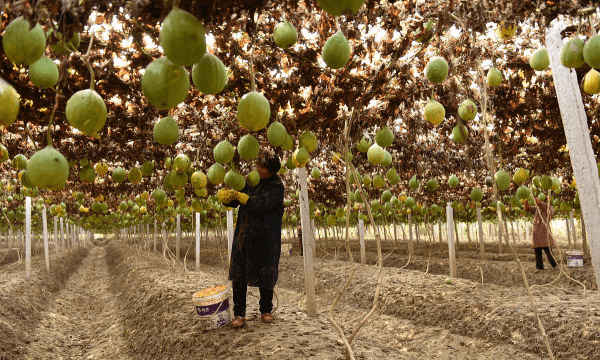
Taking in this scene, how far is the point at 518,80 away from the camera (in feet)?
15.4

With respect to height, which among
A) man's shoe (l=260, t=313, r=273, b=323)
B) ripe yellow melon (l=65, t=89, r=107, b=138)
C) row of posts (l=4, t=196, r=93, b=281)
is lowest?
man's shoe (l=260, t=313, r=273, b=323)

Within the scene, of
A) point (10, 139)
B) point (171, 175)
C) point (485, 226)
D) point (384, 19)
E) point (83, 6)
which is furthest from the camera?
point (485, 226)

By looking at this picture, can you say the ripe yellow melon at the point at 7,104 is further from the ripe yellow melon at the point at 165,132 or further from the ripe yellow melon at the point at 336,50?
the ripe yellow melon at the point at 336,50

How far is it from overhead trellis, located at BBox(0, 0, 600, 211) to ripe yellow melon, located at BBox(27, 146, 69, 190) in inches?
11.4

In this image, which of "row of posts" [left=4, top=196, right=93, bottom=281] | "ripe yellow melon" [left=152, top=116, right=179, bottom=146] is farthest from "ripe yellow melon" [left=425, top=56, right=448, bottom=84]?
"row of posts" [left=4, top=196, right=93, bottom=281]

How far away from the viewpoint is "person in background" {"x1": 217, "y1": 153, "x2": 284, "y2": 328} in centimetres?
452

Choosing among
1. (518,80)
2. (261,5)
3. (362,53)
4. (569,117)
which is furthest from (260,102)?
(518,80)

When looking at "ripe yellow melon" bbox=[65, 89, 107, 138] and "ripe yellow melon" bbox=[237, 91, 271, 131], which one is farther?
"ripe yellow melon" bbox=[237, 91, 271, 131]

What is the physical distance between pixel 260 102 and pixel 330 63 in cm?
47

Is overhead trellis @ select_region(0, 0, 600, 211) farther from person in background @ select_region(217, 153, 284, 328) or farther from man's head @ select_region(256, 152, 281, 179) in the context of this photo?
person in background @ select_region(217, 153, 284, 328)

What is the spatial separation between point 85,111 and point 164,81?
0.35 m

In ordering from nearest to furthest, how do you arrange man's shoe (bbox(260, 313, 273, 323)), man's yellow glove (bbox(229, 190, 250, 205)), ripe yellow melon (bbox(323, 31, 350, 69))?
ripe yellow melon (bbox(323, 31, 350, 69)), man's yellow glove (bbox(229, 190, 250, 205)), man's shoe (bbox(260, 313, 273, 323))

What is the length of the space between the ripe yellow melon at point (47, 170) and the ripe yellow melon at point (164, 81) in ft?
1.42

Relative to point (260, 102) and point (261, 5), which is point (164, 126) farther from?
point (261, 5)
